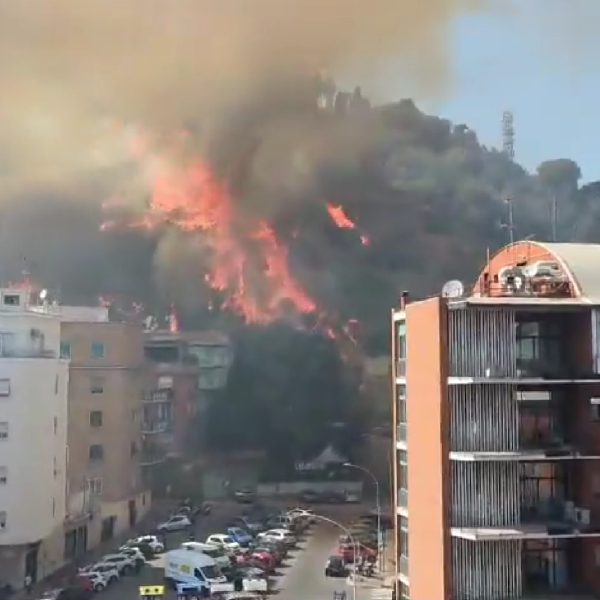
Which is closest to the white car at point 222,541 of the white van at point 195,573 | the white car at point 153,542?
the white van at point 195,573

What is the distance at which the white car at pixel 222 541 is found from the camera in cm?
1403

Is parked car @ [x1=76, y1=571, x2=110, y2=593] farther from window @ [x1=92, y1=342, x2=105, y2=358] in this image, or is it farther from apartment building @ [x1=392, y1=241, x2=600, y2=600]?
apartment building @ [x1=392, y1=241, x2=600, y2=600]

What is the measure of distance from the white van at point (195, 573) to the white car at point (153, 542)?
0.92 feet

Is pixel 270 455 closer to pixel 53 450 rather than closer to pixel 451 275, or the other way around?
pixel 53 450

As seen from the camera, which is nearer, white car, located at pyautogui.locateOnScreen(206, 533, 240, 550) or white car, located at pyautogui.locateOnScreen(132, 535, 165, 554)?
white car, located at pyautogui.locateOnScreen(132, 535, 165, 554)

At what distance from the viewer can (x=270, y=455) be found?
48.7 ft

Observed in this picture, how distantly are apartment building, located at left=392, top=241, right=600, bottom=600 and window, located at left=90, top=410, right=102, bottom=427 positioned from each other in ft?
21.4

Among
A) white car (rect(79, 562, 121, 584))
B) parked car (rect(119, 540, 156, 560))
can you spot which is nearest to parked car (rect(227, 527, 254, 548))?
parked car (rect(119, 540, 156, 560))

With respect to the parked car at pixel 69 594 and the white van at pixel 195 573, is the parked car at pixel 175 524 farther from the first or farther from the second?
the parked car at pixel 69 594

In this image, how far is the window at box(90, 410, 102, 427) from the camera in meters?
13.7

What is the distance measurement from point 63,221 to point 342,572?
7691 millimetres

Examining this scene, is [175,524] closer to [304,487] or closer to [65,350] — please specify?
[304,487]

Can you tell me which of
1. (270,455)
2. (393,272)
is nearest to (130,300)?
(270,455)

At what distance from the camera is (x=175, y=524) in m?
14.1
